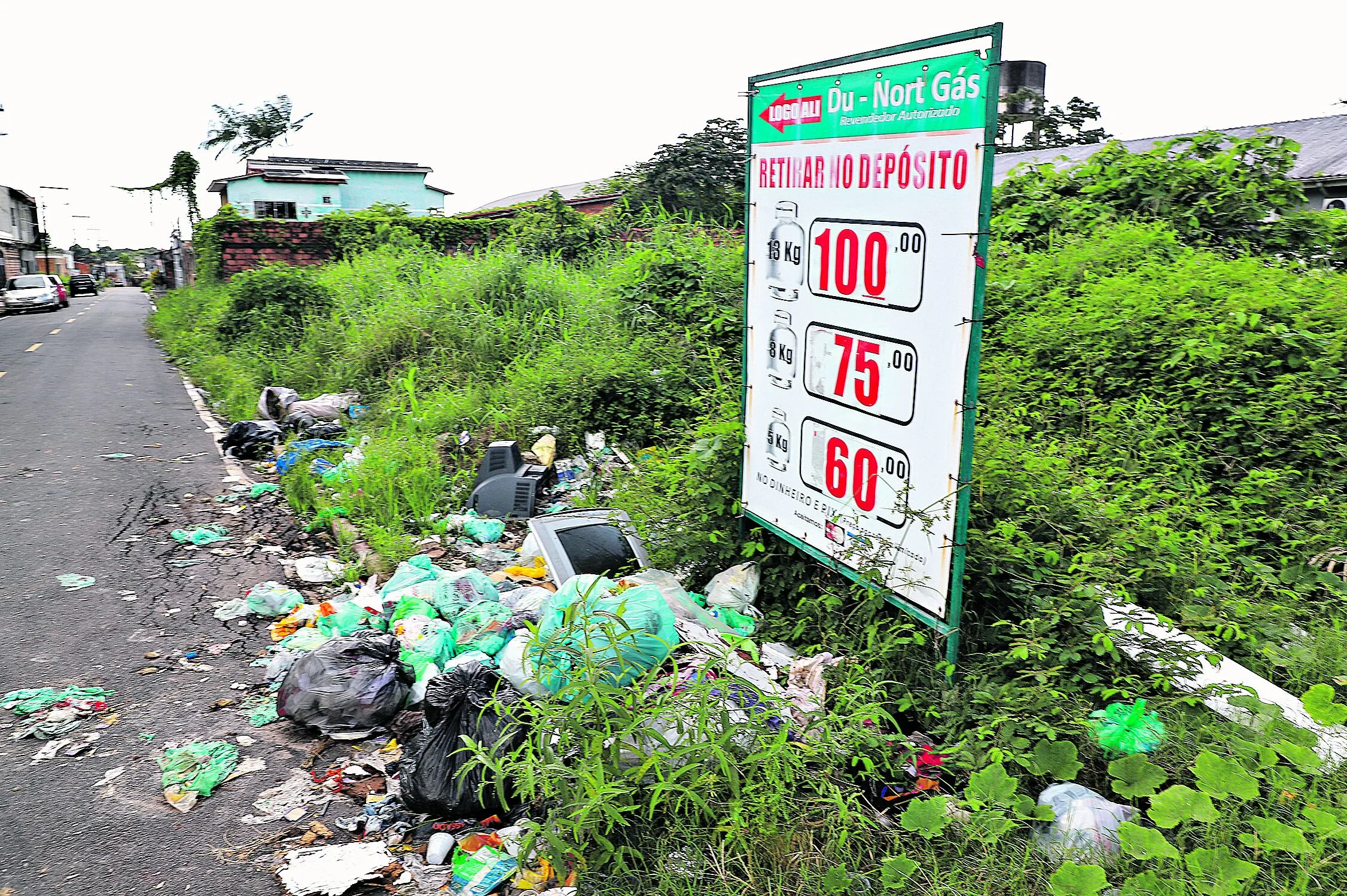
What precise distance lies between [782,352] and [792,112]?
1.12m

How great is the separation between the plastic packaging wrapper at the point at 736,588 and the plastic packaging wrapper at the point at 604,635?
0.64 metres

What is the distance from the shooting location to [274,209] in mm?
37219

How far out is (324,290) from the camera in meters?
13.4

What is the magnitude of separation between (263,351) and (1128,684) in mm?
12379

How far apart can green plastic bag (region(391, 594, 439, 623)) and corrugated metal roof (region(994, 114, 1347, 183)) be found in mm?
9142

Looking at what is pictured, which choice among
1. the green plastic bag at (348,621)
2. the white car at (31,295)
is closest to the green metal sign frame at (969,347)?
the green plastic bag at (348,621)

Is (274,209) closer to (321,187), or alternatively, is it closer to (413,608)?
(321,187)

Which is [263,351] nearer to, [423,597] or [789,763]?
[423,597]

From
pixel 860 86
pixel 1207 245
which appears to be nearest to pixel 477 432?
pixel 860 86

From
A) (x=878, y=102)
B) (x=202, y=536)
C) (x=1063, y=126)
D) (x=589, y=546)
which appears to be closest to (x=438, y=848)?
(x=589, y=546)

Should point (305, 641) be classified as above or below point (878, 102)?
below

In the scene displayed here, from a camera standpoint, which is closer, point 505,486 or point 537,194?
point 505,486

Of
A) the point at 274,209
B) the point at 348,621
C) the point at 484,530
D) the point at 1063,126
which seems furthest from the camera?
the point at 274,209

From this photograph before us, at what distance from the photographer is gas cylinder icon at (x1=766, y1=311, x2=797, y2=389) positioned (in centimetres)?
409
